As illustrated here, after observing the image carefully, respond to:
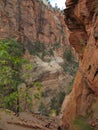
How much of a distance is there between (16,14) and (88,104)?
240ft

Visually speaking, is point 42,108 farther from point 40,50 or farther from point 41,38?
point 41,38

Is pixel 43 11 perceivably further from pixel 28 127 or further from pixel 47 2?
pixel 28 127

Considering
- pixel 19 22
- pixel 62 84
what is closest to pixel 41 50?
pixel 19 22

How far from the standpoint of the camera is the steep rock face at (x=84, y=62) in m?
15.9

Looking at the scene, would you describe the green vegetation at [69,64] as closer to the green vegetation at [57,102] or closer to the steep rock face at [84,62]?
the green vegetation at [57,102]

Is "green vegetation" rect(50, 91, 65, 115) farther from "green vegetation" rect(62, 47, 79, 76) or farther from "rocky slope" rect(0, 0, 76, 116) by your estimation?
"green vegetation" rect(62, 47, 79, 76)

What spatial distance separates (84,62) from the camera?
18.4 m

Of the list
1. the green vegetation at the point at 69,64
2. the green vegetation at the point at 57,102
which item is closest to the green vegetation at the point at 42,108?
the green vegetation at the point at 57,102

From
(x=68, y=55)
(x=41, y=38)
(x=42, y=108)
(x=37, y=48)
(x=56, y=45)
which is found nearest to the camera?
(x=42, y=108)

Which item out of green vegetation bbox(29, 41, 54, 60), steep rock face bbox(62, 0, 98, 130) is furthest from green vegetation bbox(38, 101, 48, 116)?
steep rock face bbox(62, 0, 98, 130)

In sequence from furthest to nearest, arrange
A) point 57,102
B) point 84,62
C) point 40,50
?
point 40,50 → point 57,102 → point 84,62

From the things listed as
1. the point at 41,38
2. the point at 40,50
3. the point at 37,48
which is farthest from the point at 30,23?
the point at 40,50

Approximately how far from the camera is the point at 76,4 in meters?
22.1

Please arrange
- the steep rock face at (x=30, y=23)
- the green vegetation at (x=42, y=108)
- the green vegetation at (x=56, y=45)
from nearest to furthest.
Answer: the green vegetation at (x=42, y=108) → the steep rock face at (x=30, y=23) → the green vegetation at (x=56, y=45)
